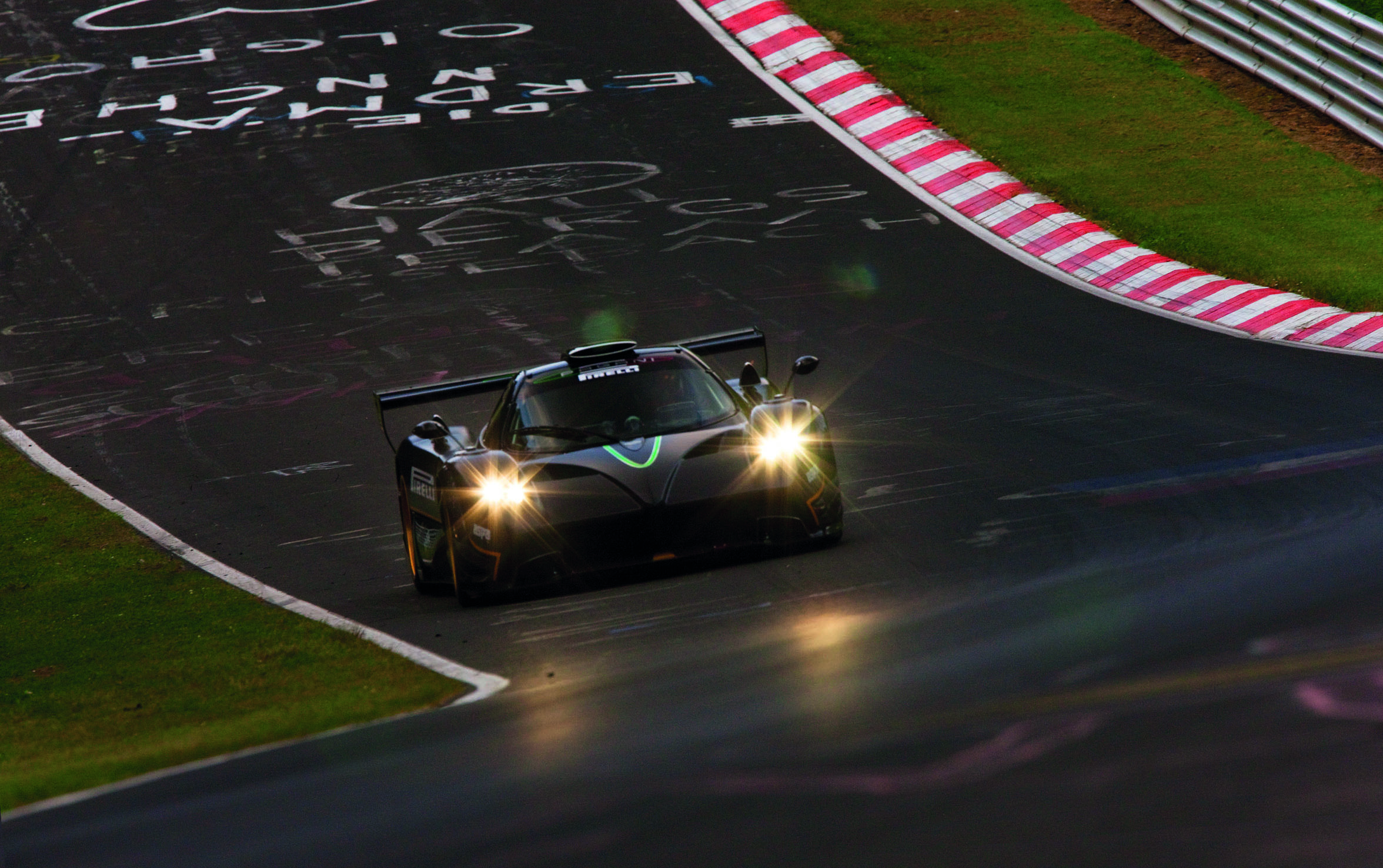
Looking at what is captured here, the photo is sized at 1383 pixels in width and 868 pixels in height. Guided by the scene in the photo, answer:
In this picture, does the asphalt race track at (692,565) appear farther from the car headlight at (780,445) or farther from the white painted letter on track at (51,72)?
the car headlight at (780,445)

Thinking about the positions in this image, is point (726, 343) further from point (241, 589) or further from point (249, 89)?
point (249, 89)

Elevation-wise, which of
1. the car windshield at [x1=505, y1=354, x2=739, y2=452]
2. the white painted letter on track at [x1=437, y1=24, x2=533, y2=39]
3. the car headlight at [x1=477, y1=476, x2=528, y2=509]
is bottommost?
the white painted letter on track at [x1=437, y1=24, x2=533, y2=39]

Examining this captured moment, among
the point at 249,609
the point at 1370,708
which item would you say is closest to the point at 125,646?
the point at 249,609

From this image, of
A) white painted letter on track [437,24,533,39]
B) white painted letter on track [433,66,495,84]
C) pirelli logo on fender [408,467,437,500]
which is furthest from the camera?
white painted letter on track [437,24,533,39]

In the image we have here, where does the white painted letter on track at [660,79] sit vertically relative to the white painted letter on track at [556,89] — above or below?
above

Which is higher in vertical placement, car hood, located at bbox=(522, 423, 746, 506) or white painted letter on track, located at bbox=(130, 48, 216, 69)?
car hood, located at bbox=(522, 423, 746, 506)

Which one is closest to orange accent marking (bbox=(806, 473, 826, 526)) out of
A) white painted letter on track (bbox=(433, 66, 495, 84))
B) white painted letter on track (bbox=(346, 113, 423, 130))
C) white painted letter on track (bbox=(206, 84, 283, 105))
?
white painted letter on track (bbox=(346, 113, 423, 130))

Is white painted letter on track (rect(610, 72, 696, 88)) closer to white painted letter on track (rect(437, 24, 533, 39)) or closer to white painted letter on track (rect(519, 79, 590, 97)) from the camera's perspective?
white painted letter on track (rect(519, 79, 590, 97))

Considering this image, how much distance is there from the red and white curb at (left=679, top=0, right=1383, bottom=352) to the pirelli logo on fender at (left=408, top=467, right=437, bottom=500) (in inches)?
308

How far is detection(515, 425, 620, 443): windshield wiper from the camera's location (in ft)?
30.3

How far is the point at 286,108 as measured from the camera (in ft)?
82.4

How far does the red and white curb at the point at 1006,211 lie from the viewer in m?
14.8

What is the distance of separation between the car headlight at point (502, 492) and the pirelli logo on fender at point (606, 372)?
1.07 metres

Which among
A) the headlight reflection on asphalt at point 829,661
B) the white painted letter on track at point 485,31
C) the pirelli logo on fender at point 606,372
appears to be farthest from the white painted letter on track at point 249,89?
the headlight reflection on asphalt at point 829,661
